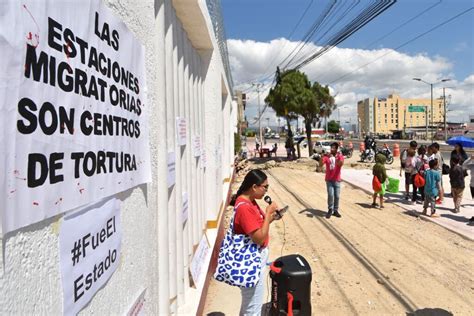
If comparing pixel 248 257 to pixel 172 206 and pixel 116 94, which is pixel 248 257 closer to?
pixel 172 206

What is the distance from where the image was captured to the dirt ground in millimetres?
4270

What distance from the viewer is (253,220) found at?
2.81 m

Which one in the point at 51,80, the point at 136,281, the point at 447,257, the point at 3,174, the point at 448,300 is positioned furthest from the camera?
the point at 447,257

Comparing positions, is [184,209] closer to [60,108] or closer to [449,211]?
[60,108]

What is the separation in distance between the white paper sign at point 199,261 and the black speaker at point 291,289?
0.79 meters

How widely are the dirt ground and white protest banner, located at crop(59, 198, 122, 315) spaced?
3095 mm

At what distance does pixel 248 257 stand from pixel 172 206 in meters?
0.75

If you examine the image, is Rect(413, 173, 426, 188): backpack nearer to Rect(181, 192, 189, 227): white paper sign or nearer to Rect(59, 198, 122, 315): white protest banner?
Rect(181, 192, 189, 227): white paper sign

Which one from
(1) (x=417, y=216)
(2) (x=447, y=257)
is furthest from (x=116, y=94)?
(1) (x=417, y=216)

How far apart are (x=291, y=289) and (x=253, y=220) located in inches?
34.8

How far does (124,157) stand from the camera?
1485mm

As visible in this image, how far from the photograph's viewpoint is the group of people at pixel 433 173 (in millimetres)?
8188

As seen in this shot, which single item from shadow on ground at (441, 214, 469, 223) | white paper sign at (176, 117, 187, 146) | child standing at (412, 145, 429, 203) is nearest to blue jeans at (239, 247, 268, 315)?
white paper sign at (176, 117, 187, 146)

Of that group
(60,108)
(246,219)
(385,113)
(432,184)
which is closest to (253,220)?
(246,219)
